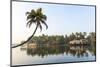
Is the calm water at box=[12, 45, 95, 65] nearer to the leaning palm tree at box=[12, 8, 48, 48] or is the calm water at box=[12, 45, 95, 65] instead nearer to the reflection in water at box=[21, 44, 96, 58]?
the reflection in water at box=[21, 44, 96, 58]

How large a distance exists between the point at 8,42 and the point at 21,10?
412 millimetres

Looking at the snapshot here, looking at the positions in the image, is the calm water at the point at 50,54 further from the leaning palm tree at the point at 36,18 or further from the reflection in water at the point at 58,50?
the leaning palm tree at the point at 36,18

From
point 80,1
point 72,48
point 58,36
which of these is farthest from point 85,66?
point 80,1

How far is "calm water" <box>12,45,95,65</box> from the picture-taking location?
2.62 m

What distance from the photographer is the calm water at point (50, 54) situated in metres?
2.62

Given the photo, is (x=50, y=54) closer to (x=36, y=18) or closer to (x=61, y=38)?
(x=61, y=38)

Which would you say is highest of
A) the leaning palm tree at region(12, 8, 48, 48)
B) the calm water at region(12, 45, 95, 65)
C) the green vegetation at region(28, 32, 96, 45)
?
the leaning palm tree at region(12, 8, 48, 48)

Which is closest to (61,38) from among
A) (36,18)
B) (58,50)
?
(58,50)

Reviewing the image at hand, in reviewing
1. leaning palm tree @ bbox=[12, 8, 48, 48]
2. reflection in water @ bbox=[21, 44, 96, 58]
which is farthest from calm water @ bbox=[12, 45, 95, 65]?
leaning palm tree @ bbox=[12, 8, 48, 48]

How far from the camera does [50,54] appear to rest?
2756 mm

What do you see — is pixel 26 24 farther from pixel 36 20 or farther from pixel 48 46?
pixel 48 46

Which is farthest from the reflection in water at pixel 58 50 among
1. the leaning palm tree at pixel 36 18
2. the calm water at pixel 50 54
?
the leaning palm tree at pixel 36 18

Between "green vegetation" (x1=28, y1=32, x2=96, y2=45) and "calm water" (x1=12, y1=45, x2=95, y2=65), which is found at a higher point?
"green vegetation" (x1=28, y1=32, x2=96, y2=45)

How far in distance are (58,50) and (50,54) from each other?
12 cm
